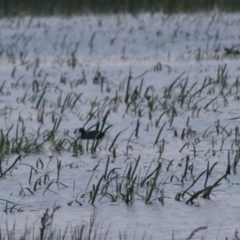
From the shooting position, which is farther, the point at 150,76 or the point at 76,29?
the point at 76,29

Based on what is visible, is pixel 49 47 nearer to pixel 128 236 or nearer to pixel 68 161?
pixel 68 161

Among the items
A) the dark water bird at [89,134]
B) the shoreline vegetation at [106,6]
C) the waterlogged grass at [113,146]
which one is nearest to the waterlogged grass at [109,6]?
the shoreline vegetation at [106,6]

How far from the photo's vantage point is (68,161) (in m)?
4.70

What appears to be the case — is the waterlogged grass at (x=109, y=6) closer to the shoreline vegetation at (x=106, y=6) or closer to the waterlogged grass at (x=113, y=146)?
the shoreline vegetation at (x=106, y=6)

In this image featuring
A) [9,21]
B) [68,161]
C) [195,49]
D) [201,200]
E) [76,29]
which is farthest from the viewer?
[9,21]

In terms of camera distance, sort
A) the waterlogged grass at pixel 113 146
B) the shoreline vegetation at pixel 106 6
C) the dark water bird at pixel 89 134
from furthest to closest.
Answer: the shoreline vegetation at pixel 106 6 → the dark water bird at pixel 89 134 → the waterlogged grass at pixel 113 146

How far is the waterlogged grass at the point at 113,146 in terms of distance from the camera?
3768 mm

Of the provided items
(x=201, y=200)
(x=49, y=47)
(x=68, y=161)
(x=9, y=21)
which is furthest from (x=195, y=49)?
(x=201, y=200)

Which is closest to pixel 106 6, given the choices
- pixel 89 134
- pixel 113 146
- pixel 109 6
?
pixel 109 6

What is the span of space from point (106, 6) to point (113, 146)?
11251 mm

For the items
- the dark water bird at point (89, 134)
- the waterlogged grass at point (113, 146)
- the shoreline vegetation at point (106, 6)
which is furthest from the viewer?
the shoreline vegetation at point (106, 6)

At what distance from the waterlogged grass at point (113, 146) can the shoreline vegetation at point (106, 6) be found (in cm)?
652

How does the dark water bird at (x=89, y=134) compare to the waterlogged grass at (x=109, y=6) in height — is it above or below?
below

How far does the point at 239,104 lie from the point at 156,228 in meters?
3.69
